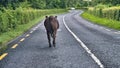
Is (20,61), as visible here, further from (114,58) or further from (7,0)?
(7,0)

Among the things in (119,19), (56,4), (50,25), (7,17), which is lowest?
(56,4)

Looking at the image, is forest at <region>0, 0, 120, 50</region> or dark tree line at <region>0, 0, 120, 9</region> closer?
forest at <region>0, 0, 120, 50</region>

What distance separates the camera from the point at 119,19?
38344mm

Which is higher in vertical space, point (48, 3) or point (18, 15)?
point (18, 15)

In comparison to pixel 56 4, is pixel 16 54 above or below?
above

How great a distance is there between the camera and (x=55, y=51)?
1282 cm

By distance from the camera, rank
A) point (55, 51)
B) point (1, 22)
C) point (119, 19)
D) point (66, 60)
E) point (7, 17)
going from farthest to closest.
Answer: point (119, 19) < point (7, 17) < point (1, 22) < point (55, 51) < point (66, 60)

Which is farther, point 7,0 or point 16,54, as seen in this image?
point 7,0

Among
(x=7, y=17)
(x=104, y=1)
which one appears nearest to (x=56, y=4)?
(x=104, y=1)

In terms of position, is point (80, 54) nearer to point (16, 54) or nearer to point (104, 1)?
point (16, 54)

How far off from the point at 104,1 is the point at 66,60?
8483 cm

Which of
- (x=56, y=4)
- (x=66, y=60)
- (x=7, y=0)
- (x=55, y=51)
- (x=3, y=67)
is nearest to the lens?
(x=3, y=67)

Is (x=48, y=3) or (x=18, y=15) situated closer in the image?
(x=18, y=15)

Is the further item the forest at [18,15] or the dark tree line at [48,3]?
the dark tree line at [48,3]
